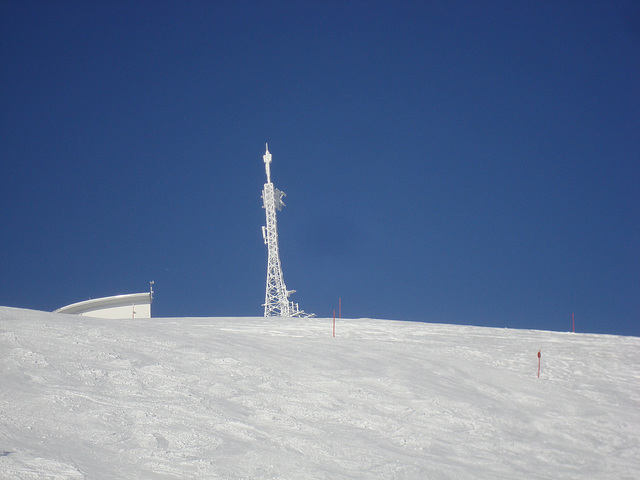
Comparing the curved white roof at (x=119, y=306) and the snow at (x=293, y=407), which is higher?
the curved white roof at (x=119, y=306)

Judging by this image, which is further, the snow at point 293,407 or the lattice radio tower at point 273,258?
the lattice radio tower at point 273,258

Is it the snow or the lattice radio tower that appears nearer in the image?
the snow

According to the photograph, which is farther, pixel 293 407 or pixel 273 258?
pixel 273 258

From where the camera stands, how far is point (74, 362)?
8.53m

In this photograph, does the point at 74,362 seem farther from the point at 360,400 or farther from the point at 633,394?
the point at 633,394

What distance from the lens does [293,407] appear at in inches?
319

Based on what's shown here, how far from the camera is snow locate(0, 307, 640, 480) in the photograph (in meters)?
5.96

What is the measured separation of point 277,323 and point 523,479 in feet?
34.8

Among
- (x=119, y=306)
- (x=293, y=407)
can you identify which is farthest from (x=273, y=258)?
(x=293, y=407)

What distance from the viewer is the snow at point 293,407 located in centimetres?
596

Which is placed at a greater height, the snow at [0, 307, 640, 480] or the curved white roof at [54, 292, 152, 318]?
the curved white roof at [54, 292, 152, 318]

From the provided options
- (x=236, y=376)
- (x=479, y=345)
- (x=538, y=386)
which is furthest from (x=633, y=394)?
(x=236, y=376)

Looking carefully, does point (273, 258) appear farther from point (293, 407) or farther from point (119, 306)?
point (293, 407)

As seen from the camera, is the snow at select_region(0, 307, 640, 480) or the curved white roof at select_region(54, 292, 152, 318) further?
→ the curved white roof at select_region(54, 292, 152, 318)
